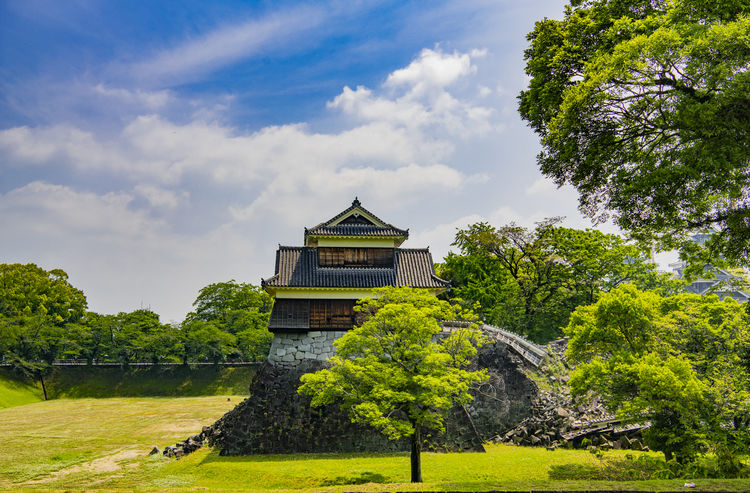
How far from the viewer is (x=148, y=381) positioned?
4425 cm

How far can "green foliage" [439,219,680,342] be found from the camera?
1308 inches

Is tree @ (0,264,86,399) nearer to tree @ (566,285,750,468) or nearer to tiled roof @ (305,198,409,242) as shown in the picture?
tiled roof @ (305,198,409,242)

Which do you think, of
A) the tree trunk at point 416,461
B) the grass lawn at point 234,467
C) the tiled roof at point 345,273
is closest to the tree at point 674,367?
the grass lawn at point 234,467

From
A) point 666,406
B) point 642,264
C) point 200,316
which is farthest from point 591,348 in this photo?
point 200,316

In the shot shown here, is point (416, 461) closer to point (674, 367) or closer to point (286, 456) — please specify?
point (286, 456)

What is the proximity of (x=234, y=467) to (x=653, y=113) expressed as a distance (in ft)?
60.6

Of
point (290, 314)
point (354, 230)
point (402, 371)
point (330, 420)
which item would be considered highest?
point (354, 230)

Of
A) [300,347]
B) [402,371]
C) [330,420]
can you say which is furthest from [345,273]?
[402,371]

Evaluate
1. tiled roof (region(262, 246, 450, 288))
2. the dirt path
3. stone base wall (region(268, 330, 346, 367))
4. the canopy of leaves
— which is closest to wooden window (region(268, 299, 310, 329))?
stone base wall (region(268, 330, 346, 367))

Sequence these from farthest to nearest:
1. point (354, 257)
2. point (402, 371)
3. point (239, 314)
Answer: point (239, 314)
point (354, 257)
point (402, 371)

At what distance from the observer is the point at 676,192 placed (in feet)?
33.8

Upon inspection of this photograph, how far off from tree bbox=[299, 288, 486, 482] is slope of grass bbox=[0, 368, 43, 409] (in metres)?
35.7

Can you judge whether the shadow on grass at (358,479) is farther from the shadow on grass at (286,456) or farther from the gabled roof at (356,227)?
the gabled roof at (356,227)

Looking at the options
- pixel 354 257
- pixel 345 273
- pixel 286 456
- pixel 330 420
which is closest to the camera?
pixel 286 456
